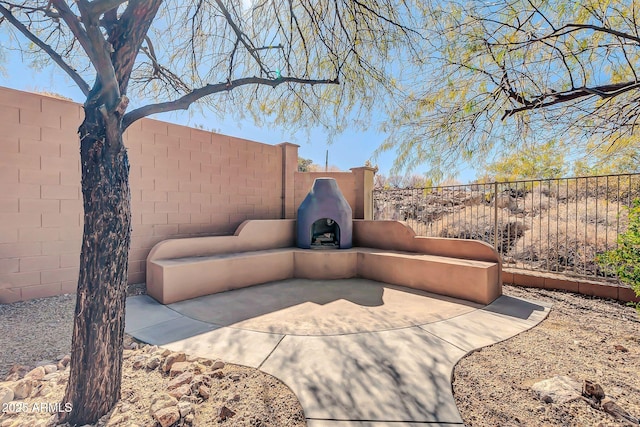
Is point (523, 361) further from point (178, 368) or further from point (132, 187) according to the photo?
point (132, 187)

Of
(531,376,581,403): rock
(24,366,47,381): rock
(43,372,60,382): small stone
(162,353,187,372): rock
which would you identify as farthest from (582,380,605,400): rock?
(24,366,47,381): rock

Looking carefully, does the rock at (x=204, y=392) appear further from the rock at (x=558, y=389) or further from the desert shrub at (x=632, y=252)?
the desert shrub at (x=632, y=252)

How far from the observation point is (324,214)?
6043 millimetres

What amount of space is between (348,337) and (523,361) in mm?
1741

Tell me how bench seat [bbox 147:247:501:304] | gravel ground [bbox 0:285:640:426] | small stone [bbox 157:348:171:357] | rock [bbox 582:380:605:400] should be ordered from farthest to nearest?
bench seat [bbox 147:247:501:304], small stone [bbox 157:348:171:357], rock [bbox 582:380:605:400], gravel ground [bbox 0:285:640:426]

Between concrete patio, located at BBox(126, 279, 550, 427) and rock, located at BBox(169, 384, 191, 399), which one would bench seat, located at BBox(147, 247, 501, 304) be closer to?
concrete patio, located at BBox(126, 279, 550, 427)

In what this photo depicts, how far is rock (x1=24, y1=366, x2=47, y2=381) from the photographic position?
2145 mm

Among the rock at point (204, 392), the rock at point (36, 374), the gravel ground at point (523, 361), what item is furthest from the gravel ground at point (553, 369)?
the rock at point (36, 374)

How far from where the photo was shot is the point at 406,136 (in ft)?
16.3

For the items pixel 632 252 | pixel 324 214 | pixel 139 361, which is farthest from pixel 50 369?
pixel 632 252

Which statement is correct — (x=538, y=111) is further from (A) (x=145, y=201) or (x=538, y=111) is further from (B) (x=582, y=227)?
(A) (x=145, y=201)

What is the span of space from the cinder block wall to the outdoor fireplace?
7.42ft

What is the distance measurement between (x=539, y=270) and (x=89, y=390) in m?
6.88

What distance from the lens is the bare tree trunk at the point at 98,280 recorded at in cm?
176
